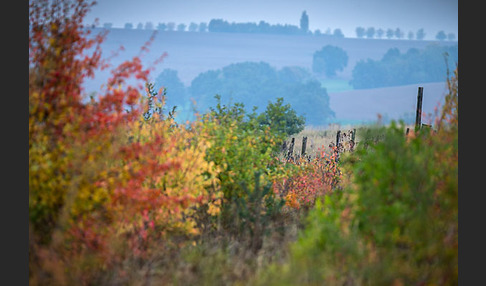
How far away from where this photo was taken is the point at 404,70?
88875 millimetres

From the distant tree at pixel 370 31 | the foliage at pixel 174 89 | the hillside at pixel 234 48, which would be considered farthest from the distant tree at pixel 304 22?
the foliage at pixel 174 89

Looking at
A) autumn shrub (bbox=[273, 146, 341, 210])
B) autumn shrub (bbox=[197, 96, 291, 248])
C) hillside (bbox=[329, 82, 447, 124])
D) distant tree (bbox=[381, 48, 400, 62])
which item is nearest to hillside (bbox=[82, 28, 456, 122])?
hillside (bbox=[329, 82, 447, 124])

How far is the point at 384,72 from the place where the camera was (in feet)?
295

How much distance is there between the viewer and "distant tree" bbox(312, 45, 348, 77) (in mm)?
105000

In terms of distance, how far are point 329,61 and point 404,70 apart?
2032 cm

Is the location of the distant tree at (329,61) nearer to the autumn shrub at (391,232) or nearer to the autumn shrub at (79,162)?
the autumn shrub at (391,232)

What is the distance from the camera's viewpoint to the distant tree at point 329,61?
105 m

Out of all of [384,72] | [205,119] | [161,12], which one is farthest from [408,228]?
[384,72]

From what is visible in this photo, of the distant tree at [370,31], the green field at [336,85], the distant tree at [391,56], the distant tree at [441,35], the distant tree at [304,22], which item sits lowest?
the green field at [336,85]

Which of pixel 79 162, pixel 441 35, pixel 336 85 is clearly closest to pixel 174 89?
pixel 336 85

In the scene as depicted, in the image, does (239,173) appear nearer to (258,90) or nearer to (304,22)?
(258,90)

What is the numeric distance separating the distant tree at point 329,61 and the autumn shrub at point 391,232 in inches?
3963

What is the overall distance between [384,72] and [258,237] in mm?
86965

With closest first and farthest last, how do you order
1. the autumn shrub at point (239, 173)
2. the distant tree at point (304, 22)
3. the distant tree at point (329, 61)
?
the autumn shrub at point (239, 173), the distant tree at point (329, 61), the distant tree at point (304, 22)
